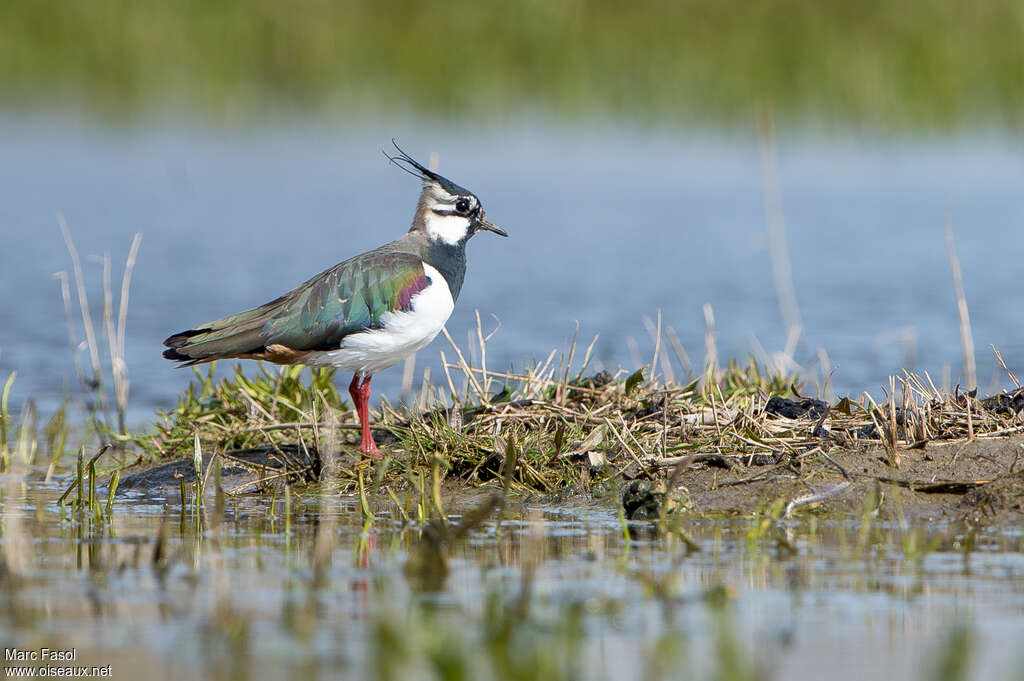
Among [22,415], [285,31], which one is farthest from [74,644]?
[285,31]

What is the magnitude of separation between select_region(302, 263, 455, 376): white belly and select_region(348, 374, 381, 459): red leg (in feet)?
0.44

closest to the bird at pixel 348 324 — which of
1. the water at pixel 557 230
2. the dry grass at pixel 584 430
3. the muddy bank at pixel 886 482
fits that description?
the dry grass at pixel 584 430

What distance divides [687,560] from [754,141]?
53.5 feet

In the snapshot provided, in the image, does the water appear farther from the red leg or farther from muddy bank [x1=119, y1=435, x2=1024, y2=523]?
muddy bank [x1=119, y1=435, x2=1024, y2=523]

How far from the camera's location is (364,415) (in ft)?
23.0

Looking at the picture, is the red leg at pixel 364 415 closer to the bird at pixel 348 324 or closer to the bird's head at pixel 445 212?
the bird at pixel 348 324

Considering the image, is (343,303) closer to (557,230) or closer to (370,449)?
(370,449)

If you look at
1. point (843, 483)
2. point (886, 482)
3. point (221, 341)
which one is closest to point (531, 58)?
point (221, 341)

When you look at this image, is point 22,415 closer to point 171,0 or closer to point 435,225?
point 435,225

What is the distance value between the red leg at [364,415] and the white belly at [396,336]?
13 cm

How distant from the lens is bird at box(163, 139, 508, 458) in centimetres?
692

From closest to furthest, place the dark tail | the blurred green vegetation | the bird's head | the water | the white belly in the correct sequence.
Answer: the dark tail
the white belly
the bird's head
the water
the blurred green vegetation

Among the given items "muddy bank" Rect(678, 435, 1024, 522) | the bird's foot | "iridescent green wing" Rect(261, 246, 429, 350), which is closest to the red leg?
the bird's foot

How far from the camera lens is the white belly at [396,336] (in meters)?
7.00
